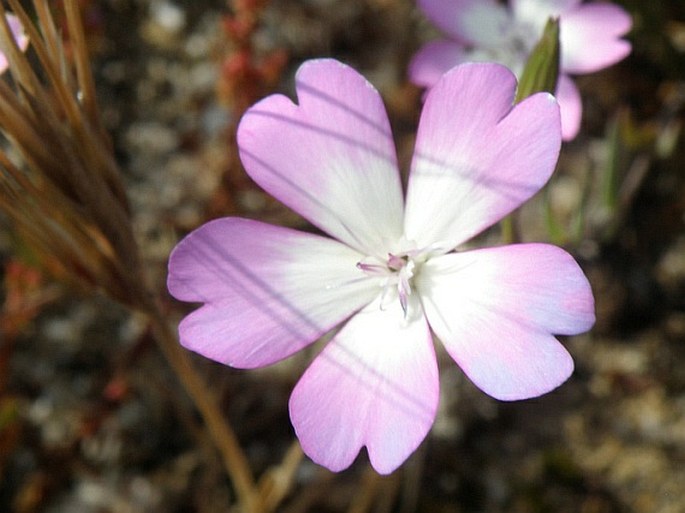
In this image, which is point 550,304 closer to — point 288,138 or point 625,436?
point 288,138

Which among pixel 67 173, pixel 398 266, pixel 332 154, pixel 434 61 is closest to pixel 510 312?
pixel 398 266

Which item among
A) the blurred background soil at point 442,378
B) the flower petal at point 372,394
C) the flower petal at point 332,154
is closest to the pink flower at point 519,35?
the blurred background soil at point 442,378

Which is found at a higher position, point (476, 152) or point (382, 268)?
point (476, 152)

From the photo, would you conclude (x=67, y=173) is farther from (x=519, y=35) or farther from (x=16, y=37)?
(x=519, y=35)

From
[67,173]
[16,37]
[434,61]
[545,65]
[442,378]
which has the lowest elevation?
[442,378]

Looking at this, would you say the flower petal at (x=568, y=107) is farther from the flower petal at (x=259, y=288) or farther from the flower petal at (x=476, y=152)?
the flower petal at (x=259, y=288)

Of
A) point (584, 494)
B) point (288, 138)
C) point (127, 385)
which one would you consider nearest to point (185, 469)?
point (127, 385)
